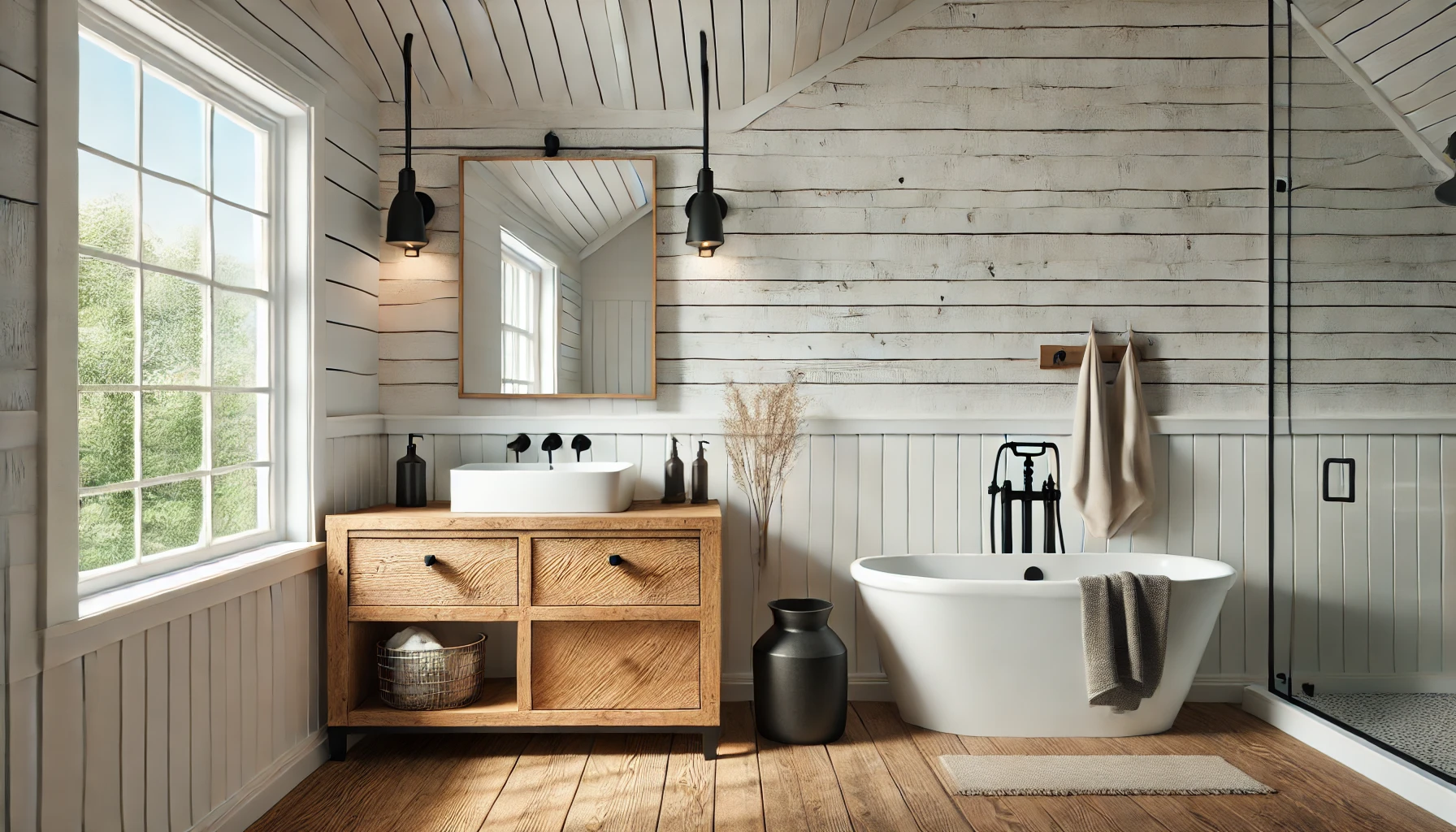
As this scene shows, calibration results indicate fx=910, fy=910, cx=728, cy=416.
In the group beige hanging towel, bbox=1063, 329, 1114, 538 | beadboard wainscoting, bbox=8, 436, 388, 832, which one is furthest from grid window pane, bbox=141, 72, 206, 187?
beige hanging towel, bbox=1063, 329, 1114, 538

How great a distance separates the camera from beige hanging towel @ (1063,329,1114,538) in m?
3.13

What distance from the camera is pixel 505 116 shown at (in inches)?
129

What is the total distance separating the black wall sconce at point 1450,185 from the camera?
233 centimetres

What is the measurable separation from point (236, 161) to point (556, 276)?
1.07 metres

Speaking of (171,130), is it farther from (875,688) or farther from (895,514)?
(875,688)

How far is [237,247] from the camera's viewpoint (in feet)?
8.11

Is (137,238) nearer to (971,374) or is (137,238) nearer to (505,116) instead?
(505,116)

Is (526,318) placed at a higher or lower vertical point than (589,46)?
lower

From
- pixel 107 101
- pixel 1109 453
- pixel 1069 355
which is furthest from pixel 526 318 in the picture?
pixel 1109 453

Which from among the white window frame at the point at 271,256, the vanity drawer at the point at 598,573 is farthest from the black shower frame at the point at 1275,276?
the white window frame at the point at 271,256

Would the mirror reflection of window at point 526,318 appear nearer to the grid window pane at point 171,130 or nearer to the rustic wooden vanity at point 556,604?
the rustic wooden vanity at point 556,604

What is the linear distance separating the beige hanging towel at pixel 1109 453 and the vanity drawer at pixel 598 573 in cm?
145

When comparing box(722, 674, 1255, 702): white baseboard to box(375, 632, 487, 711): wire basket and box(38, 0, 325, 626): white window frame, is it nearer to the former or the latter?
box(375, 632, 487, 711): wire basket

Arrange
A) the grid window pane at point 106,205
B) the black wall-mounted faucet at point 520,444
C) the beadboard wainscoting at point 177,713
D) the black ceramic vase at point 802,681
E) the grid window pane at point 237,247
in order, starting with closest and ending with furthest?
the beadboard wainscoting at point 177,713
the grid window pane at point 106,205
the grid window pane at point 237,247
the black ceramic vase at point 802,681
the black wall-mounted faucet at point 520,444
